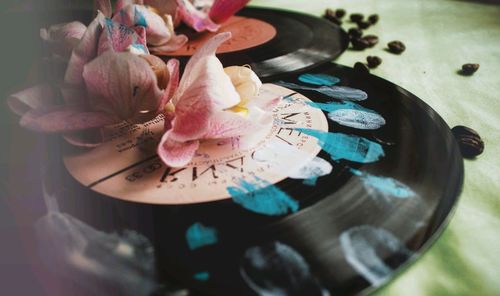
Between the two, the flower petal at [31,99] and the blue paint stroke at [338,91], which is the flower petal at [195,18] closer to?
the blue paint stroke at [338,91]

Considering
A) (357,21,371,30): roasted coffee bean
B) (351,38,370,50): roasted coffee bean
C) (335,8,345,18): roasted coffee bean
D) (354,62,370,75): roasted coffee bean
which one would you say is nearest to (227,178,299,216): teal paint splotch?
(354,62,370,75): roasted coffee bean

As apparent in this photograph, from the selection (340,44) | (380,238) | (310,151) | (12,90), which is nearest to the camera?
(380,238)

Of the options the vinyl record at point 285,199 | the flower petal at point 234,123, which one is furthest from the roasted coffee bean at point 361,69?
the flower petal at point 234,123

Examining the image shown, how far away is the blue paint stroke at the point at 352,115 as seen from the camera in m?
0.47

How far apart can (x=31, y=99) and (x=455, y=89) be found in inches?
23.4

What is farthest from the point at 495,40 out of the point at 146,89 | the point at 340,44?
the point at 146,89

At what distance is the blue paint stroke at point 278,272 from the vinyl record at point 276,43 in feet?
1.20

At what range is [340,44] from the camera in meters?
0.79

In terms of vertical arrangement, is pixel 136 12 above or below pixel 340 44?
above

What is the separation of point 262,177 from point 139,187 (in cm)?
11

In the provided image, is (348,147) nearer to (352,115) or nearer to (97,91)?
(352,115)

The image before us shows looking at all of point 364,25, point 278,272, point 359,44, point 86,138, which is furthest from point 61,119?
point 364,25

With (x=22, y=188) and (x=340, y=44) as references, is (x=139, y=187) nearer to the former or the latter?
(x=22, y=188)

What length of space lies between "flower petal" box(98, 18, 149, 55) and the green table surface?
31 cm
